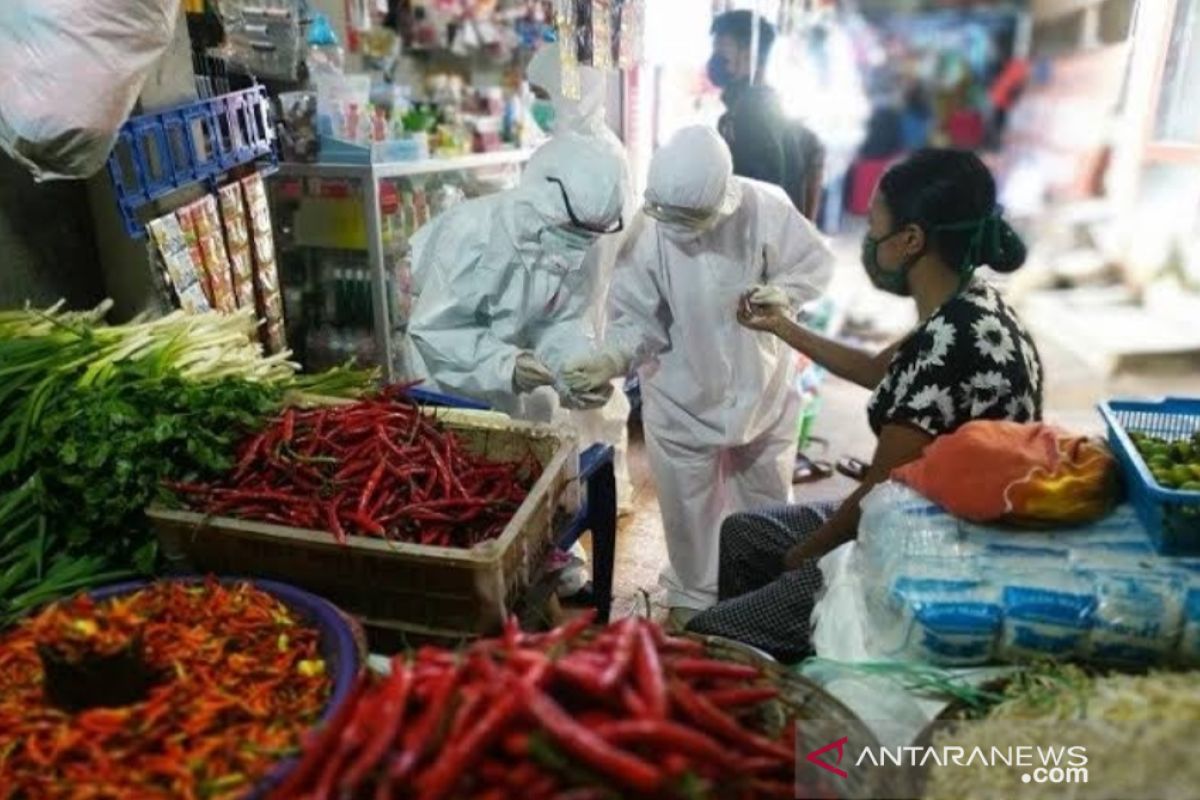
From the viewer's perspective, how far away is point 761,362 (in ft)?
11.9

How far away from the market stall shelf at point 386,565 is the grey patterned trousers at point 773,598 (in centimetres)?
61

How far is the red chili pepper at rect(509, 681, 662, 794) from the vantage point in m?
1.21

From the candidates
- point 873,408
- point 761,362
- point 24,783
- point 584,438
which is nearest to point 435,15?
point 584,438

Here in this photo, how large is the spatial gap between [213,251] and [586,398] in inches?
64.2

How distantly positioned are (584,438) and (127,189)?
2205 millimetres

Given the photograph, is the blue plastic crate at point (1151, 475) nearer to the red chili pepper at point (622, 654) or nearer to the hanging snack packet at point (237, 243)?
the red chili pepper at point (622, 654)

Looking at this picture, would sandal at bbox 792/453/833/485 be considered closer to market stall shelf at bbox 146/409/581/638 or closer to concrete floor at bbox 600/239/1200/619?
concrete floor at bbox 600/239/1200/619

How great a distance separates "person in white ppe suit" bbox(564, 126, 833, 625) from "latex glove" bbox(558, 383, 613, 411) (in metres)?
0.06

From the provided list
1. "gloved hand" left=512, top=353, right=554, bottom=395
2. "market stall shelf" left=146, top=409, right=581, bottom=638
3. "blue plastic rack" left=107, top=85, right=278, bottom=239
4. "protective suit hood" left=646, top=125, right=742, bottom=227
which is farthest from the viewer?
"gloved hand" left=512, top=353, right=554, bottom=395

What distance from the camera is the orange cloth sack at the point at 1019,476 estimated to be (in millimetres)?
1887

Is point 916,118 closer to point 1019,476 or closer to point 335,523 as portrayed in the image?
point 1019,476

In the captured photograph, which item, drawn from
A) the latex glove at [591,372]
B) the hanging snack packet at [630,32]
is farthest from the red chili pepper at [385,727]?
the hanging snack packet at [630,32]

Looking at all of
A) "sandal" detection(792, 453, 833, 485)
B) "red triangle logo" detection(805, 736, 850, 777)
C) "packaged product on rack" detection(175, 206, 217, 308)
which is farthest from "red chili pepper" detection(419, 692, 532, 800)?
"sandal" detection(792, 453, 833, 485)

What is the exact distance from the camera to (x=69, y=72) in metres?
2.35
